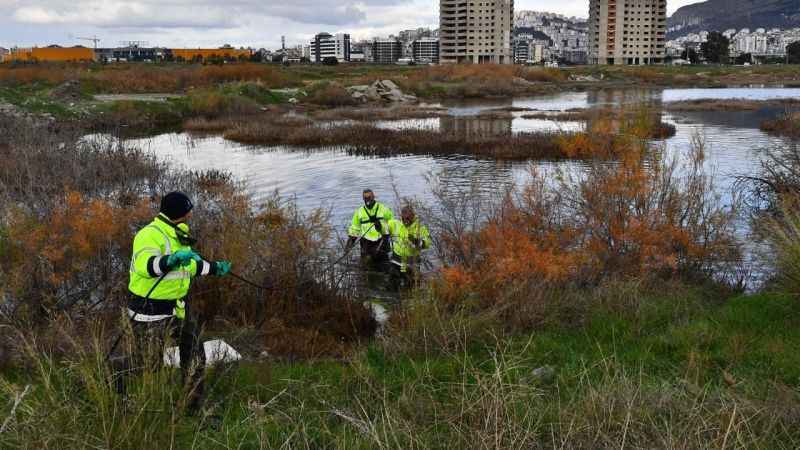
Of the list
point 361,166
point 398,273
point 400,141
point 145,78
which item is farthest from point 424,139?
point 145,78

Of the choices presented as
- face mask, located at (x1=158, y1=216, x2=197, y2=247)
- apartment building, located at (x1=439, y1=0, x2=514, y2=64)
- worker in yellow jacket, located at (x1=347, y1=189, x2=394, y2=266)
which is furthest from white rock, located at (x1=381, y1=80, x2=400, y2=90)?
apartment building, located at (x1=439, y1=0, x2=514, y2=64)

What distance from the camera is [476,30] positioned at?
154 metres

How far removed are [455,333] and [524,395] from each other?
7.75 feet

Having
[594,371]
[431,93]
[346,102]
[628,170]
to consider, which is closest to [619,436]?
[594,371]

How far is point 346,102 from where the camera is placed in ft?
190

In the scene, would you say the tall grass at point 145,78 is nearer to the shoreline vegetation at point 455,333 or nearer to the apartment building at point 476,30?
the shoreline vegetation at point 455,333

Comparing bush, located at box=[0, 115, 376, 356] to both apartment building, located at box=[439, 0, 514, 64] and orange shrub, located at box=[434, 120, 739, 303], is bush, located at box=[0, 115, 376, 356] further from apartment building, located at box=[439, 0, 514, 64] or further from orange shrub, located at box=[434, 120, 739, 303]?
apartment building, located at box=[439, 0, 514, 64]

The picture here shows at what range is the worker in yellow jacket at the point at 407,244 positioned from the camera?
37.7ft

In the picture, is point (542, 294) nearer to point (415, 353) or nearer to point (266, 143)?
point (415, 353)

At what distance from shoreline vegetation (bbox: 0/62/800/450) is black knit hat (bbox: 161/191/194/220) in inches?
48.3

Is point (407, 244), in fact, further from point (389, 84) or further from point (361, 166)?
point (389, 84)

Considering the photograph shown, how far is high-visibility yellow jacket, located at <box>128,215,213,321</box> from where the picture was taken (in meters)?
6.18

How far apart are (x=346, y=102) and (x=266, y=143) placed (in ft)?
82.5

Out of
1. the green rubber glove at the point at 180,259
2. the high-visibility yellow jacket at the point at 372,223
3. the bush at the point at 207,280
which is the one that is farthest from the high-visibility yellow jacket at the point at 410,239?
the green rubber glove at the point at 180,259
